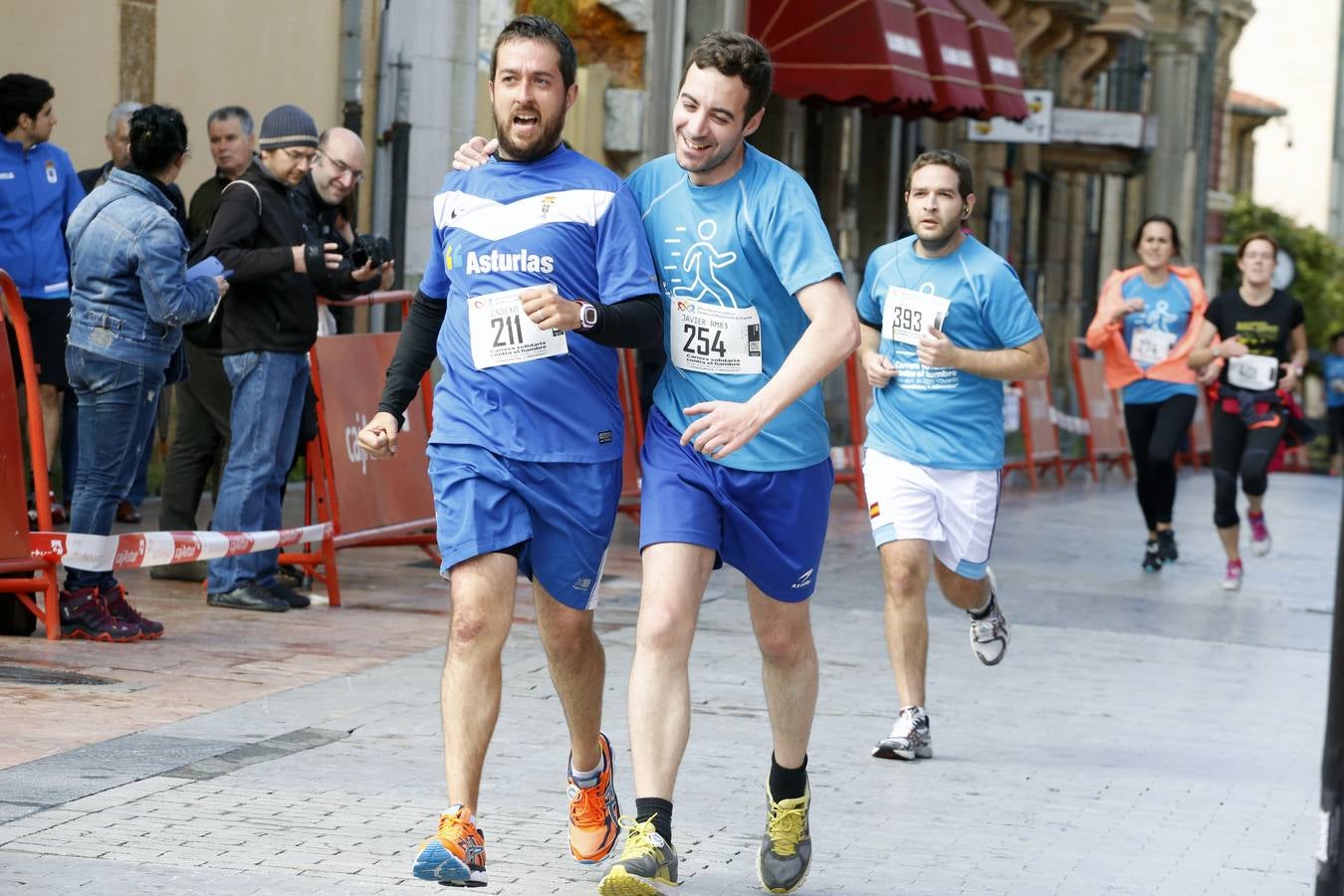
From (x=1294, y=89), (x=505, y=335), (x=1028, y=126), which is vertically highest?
(x=1294, y=89)

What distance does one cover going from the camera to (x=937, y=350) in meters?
7.53

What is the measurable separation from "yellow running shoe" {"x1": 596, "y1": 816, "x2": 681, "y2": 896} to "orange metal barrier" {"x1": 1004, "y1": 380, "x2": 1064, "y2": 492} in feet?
49.8

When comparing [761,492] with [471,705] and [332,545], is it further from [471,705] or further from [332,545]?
[332,545]

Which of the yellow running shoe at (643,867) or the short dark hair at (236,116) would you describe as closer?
the yellow running shoe at (643,867)

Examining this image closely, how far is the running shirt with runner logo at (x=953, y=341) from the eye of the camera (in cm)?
765

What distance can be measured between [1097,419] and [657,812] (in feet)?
59.5

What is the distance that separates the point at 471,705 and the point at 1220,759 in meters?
3.30

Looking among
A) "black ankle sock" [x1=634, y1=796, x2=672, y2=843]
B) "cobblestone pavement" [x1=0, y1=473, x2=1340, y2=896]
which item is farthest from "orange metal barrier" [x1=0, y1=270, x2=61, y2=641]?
"black ankle sock" [x1=634, y1=796, x2=672, y2=843]

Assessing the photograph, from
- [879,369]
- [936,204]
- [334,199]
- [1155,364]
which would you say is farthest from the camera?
[1155,364]

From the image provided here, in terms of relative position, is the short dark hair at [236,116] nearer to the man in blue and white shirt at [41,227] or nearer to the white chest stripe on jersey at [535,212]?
the man in blue and white shirt at [41,227]

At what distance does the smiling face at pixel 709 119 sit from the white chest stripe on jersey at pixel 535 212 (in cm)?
20

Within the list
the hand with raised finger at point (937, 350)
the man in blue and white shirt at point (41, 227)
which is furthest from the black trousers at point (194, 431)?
the hand with raised finger at point (937, 350)

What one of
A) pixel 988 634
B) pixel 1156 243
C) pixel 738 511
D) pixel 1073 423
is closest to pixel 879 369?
pixel 988 634

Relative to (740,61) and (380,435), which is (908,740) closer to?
(380,435)
